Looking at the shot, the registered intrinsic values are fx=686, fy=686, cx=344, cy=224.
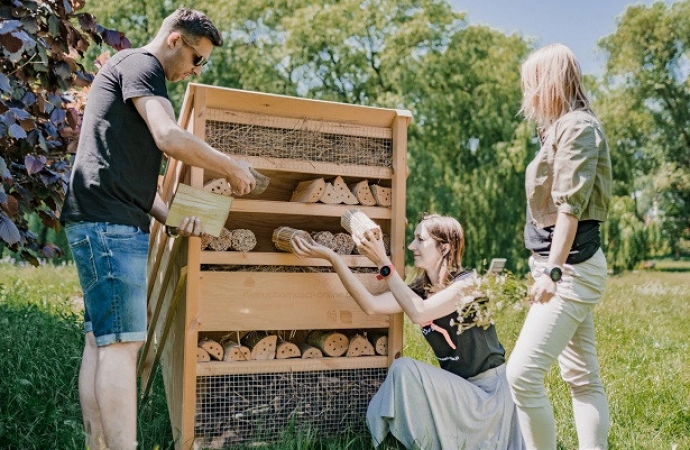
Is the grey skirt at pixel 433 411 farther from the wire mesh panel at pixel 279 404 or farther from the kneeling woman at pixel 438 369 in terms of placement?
the wire mesh panel at pixel 279 404

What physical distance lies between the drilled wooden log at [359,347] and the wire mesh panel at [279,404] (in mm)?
98

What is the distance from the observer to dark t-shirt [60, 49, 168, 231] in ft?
8.61

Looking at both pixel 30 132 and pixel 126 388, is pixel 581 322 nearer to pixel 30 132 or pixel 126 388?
pixel 126 388

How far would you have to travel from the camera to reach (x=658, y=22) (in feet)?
76.9

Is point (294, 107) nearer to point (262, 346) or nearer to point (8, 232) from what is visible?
point (262, 346)

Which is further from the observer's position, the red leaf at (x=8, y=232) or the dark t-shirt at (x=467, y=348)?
the dark t-shirt at (x=467, y=348)

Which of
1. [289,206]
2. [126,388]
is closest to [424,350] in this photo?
[289,206]

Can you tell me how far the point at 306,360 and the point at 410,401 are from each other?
1.86ft

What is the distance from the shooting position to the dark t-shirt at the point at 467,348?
3299mm

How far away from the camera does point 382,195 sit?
11.7 ft

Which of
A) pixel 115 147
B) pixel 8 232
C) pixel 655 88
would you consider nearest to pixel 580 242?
pixel 115 147

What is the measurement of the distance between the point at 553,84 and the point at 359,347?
1.64 m

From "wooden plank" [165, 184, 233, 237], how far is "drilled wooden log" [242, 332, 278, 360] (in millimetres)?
666

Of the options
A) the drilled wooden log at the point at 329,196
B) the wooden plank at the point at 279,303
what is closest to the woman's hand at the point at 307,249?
the wooden plank at the point at 279,303
